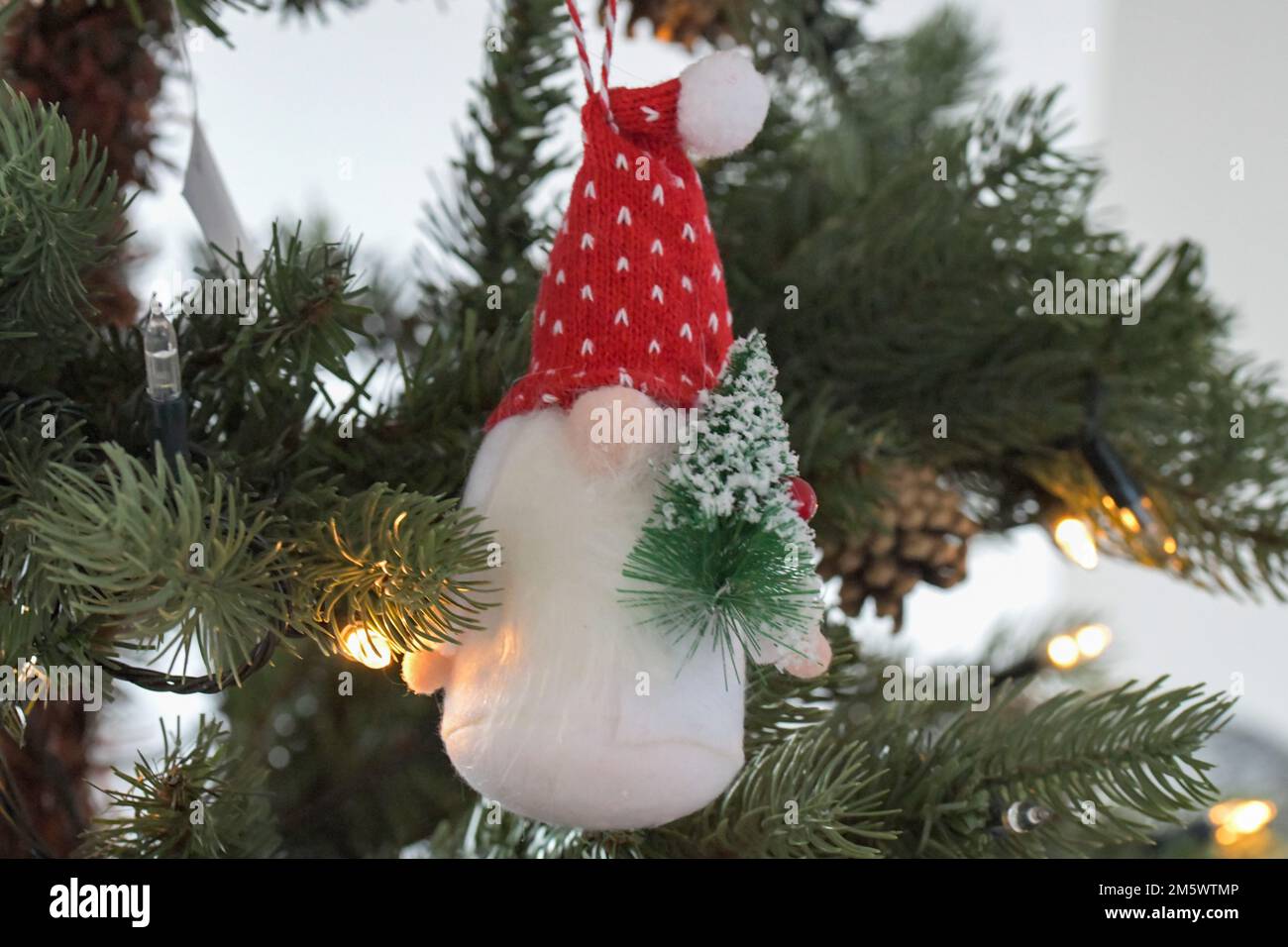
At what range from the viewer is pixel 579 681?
0.38m

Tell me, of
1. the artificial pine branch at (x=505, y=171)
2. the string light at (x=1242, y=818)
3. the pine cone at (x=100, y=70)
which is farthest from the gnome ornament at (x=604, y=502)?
the string light at (x=1242, y=818)

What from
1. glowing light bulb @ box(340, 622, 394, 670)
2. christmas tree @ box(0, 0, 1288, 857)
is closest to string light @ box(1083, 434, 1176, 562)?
christmas tree @ box(0, 0, 1288, 857)

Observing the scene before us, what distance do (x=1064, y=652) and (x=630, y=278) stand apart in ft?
1.22

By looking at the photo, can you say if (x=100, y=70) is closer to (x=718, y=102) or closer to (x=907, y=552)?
(x=718, y=102)

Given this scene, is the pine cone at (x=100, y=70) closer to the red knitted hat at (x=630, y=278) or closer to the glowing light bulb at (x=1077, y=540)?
the red knitted hat at (x=630, y=278)

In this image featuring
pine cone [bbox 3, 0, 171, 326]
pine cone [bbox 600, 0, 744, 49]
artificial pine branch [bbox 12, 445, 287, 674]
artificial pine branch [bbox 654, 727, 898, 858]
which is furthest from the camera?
pine cone [bbox 600, 0, 744, 49]

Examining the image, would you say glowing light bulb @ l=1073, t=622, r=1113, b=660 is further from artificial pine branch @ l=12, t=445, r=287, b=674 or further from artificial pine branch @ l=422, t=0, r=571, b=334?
artificial pine branch @ l=12, t=445, r=287, b=674

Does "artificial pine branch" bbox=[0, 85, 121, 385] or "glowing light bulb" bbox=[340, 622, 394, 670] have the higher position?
"artificial pine branch" bbox=[0, 85, 121, 385]

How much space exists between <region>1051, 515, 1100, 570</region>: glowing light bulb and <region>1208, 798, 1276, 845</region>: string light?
0.13 m

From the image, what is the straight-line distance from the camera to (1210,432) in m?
0.64

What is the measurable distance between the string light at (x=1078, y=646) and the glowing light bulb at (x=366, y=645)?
404 mm

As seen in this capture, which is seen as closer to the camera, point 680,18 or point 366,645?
point 366,645

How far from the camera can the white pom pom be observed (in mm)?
429

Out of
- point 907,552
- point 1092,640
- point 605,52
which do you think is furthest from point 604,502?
point 1092,640
